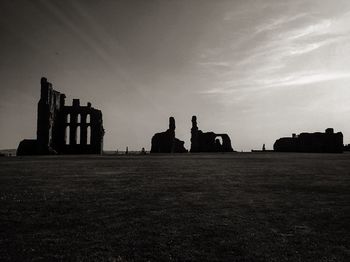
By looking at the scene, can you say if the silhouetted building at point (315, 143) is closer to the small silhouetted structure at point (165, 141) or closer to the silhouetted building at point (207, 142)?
Result: the silhouetted building at point (207, 142)

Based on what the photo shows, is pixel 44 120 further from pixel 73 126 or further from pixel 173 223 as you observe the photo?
pixel 173 223

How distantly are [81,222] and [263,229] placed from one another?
113 inches

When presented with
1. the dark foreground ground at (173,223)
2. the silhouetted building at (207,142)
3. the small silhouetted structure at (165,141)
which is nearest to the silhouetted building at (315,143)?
the silhouetted building at (207,142)

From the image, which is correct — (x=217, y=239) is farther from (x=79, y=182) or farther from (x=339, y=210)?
(x=79, y=182)

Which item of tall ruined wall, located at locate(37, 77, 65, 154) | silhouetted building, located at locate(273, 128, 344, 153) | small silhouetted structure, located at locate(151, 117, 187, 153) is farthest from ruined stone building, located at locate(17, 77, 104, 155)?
silhouetted building, located at locate(273, 128, 344, 153)

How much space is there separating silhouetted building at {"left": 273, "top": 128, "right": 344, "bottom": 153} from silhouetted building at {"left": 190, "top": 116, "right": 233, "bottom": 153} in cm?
818

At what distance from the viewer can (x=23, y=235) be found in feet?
15.1

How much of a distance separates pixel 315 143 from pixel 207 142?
16907mm

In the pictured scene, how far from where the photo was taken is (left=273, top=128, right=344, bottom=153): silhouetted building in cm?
4481

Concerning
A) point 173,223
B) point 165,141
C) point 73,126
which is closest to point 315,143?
point 165,141

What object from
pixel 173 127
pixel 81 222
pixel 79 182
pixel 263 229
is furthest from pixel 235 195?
pixel 173 127

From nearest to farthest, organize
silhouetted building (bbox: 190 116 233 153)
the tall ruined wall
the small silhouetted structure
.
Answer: the tall ruined wall < the small silhouetted structure < silhouetted building (bbox: 190 116 233 153)

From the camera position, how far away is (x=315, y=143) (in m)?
46.5

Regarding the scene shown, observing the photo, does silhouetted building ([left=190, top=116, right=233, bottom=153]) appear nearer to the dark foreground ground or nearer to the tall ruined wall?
the tall ruined wall
